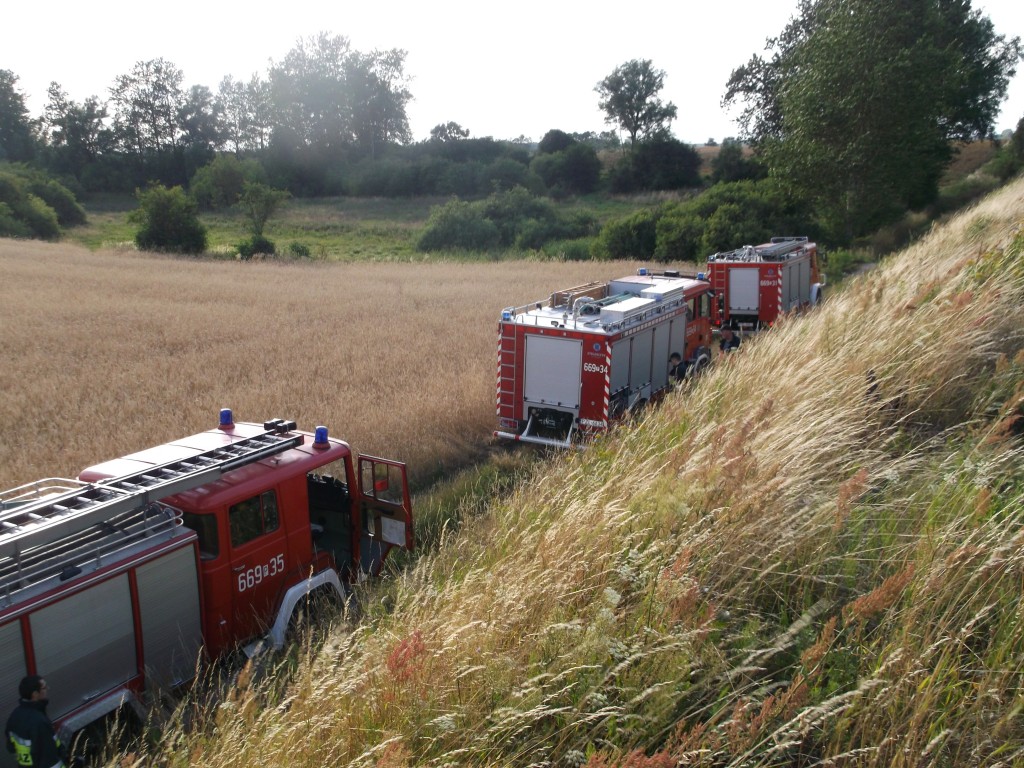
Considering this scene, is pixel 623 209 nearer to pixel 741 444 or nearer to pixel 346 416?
pixel 346 416

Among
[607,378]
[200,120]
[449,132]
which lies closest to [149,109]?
[200,120]

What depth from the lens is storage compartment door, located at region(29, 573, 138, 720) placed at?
17.4 feet

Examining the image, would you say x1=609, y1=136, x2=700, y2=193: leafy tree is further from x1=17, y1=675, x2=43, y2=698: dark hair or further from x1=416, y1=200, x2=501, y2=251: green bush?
x1=17, y1=675, x2=43, y2=698: dark hair

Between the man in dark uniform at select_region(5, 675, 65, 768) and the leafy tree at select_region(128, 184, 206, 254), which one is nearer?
the man in dark uniform at select_region(5, 675, 65, 768)

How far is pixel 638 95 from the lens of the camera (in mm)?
83688

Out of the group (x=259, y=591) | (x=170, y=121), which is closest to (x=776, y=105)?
(x=259, y=591)

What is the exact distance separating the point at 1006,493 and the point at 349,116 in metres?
99.6

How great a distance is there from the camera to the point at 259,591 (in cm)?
693

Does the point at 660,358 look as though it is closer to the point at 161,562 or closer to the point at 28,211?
the point at 161,562

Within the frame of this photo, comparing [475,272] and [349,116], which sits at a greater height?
[349,116]

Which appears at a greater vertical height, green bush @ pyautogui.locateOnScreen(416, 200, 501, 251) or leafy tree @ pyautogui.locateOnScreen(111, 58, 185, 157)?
leafy tree @ pyautogui.locateOnScreen(111, 58, 185, 157)

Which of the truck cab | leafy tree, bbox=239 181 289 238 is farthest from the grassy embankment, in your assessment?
leafy tree, bbox=239 181 289 238

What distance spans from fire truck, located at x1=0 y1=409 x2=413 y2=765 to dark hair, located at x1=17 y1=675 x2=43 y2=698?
0.30 meters

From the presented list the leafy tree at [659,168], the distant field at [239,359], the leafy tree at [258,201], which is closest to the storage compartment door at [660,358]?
the distant field at [239,359]
